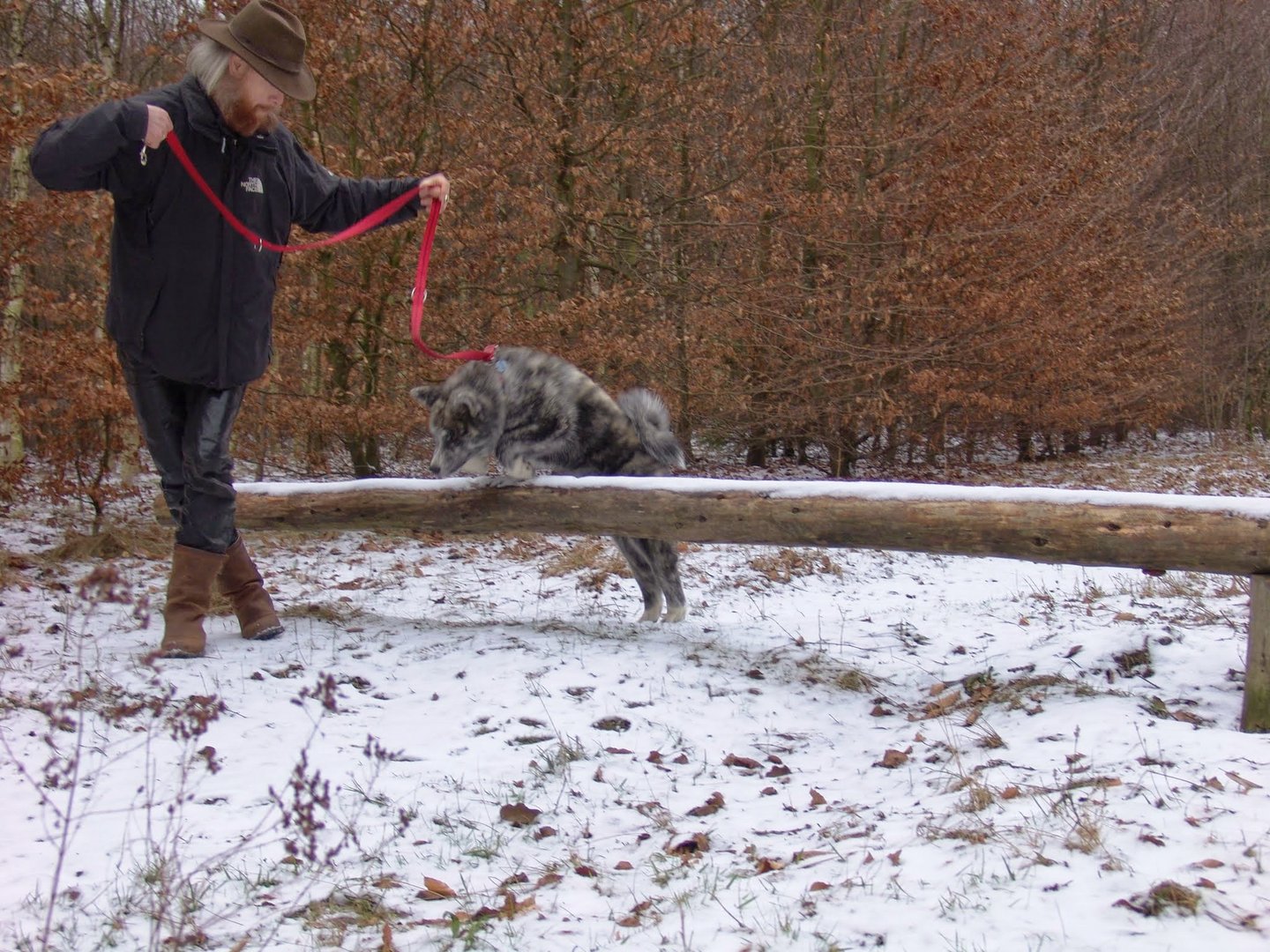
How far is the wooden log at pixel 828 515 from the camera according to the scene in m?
4.43

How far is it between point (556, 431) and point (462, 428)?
0.60 m

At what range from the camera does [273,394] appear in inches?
424

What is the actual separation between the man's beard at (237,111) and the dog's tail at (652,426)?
106 inches

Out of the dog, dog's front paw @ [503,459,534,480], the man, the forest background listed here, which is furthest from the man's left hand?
the forest background

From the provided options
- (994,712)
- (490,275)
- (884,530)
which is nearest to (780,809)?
(994,712)

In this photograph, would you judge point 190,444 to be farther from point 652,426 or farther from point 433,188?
point 652,426

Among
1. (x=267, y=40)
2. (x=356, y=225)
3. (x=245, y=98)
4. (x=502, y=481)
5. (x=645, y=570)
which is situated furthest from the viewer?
(x=645, y=570)

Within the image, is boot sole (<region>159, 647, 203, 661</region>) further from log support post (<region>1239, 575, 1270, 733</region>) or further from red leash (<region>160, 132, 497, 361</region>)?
log support post (<region>1239, 575, 1270, 733</region>)

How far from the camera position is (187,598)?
5086mm

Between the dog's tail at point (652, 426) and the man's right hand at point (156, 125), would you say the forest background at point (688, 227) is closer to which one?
the man's right hand at point (156, 125)

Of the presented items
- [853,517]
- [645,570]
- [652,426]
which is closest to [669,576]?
[645,570]

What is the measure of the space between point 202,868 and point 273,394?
8357mm

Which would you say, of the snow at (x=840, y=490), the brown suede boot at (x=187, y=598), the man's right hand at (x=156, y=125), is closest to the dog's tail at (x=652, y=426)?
the snow at (x=840, y=490)

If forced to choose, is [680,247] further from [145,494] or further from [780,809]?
[780,809]
